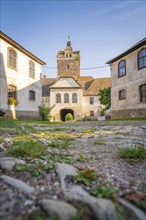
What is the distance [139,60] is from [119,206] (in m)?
Result: 16.6

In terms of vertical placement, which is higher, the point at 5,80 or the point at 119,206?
the point at 5,80

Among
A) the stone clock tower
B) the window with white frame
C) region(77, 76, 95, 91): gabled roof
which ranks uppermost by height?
the stone clock tower

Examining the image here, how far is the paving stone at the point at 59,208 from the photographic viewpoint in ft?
3.95

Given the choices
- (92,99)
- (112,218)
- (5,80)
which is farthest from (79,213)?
(92,99)

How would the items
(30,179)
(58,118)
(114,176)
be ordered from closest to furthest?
1. (30,179)
2. (114,176)
3. (58,118)

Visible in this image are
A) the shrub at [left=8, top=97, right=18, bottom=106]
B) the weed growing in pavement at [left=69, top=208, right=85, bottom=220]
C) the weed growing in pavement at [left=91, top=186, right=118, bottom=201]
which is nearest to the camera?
the weed growing in pavement at [left=69, top=208, right=85, bottom=220]

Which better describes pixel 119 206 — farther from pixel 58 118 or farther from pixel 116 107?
pixel 58 118

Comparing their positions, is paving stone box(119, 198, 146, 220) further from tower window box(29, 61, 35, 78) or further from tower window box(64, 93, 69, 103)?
tower window box(64, 93, 69, 103)

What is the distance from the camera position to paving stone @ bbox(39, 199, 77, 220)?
121cm

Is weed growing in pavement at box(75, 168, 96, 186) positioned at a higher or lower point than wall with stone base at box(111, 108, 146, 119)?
lower

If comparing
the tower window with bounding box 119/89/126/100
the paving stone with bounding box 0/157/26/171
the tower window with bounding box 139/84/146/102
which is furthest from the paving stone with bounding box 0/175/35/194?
the tower window with bounding box 119/89/126/100

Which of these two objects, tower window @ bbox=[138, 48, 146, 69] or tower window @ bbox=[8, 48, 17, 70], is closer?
tower window @ bbox=[8, 48, 17, 70]

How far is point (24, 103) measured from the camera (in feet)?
55.1

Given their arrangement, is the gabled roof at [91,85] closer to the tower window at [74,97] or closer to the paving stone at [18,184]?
the tower window at [74,97]
